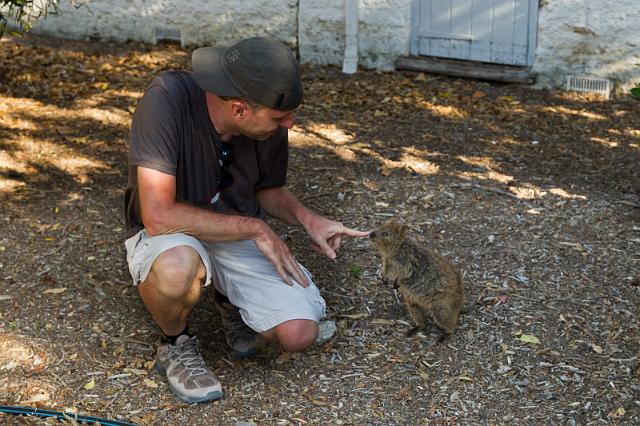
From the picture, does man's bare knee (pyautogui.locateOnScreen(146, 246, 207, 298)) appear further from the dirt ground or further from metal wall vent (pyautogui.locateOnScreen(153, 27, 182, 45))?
metal wall vent (pyautogui.locateOnScreen(153, 27, 182, 45))

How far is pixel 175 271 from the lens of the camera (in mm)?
4137

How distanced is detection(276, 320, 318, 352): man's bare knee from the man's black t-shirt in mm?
668

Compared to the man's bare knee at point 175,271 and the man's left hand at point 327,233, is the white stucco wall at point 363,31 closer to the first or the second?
the man's left hand at point 327,233

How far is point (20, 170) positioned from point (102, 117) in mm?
1225

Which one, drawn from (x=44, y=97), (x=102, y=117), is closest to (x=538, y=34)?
(x=102, y=117)

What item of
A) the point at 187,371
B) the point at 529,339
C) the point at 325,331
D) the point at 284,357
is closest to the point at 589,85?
the point at 529,339

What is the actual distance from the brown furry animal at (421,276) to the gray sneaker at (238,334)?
798 mm

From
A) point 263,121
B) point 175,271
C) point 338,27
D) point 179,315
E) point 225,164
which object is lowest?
point 179,315

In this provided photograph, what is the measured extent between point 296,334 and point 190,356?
53 cm

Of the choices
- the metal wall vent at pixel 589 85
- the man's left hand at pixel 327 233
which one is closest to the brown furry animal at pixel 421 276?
the man's left hand at pixel 327 233

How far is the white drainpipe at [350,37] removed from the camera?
9219 millimetres

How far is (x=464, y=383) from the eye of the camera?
14.9ft

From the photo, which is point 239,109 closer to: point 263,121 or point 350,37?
point 263,121

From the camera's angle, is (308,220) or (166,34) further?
(166,34)
